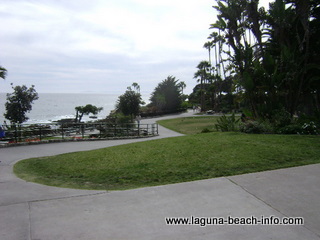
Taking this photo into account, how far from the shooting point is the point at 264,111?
14.2 meters

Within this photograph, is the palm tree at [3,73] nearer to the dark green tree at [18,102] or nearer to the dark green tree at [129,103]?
the dark green tree at [18,102]

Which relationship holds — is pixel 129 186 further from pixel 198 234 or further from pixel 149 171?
pixel 198 234

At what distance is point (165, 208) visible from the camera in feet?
13.5

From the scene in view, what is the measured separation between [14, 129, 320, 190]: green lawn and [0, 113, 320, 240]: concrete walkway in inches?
19.1

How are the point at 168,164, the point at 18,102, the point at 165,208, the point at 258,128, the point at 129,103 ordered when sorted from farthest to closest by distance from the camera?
the point at 129,103, the point at 18,102, the point at 258,128, the point at 168,164, the point at 165,208

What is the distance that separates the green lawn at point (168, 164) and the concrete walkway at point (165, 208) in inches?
19.1

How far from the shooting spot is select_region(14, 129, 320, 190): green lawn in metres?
5.69

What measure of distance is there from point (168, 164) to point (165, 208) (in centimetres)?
257

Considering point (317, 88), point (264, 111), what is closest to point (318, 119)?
point (264, 111)

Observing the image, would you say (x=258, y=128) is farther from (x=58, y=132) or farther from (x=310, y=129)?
(x=58, y=132)

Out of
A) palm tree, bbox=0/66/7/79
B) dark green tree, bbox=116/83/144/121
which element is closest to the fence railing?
palm tree, bbox=0/66/7/79

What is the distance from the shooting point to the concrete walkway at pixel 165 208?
3424mm

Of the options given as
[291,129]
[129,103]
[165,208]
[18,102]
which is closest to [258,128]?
[291,129]

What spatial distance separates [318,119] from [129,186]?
10.8 metres
